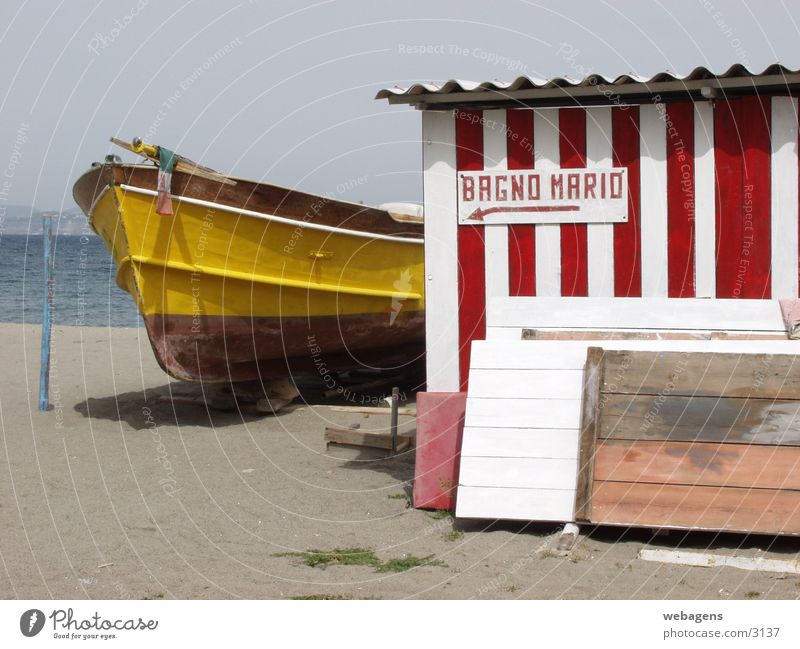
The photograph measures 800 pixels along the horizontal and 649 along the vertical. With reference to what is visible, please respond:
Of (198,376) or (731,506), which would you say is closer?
(731,506)

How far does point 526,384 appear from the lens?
5.77m

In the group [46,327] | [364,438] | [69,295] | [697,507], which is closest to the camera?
[697,507]

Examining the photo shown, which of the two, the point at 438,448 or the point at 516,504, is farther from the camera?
the point at 438,448

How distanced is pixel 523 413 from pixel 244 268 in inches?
180

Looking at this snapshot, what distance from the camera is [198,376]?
966 centimetres

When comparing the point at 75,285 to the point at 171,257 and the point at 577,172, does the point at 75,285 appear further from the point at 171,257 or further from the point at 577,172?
the point at 577,172

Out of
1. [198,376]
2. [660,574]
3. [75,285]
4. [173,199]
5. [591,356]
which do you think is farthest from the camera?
[75,285]

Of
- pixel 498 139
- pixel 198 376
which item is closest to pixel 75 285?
pixel 198 376

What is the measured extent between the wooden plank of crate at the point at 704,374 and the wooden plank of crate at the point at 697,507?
1.75 feet

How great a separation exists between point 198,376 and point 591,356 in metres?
5.17

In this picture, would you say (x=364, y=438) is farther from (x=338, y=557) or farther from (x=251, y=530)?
(x=338, y=557)

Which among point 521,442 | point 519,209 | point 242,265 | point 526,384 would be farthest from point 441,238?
point 242,265

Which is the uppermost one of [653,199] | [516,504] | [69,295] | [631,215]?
[69,295]

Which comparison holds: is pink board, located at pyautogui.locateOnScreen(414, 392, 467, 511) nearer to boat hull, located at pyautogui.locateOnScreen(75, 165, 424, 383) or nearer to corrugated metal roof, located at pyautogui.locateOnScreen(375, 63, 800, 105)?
corrugated metal roof, located at pyautogui.locateOnScreen(375, 63, 800, 105)
